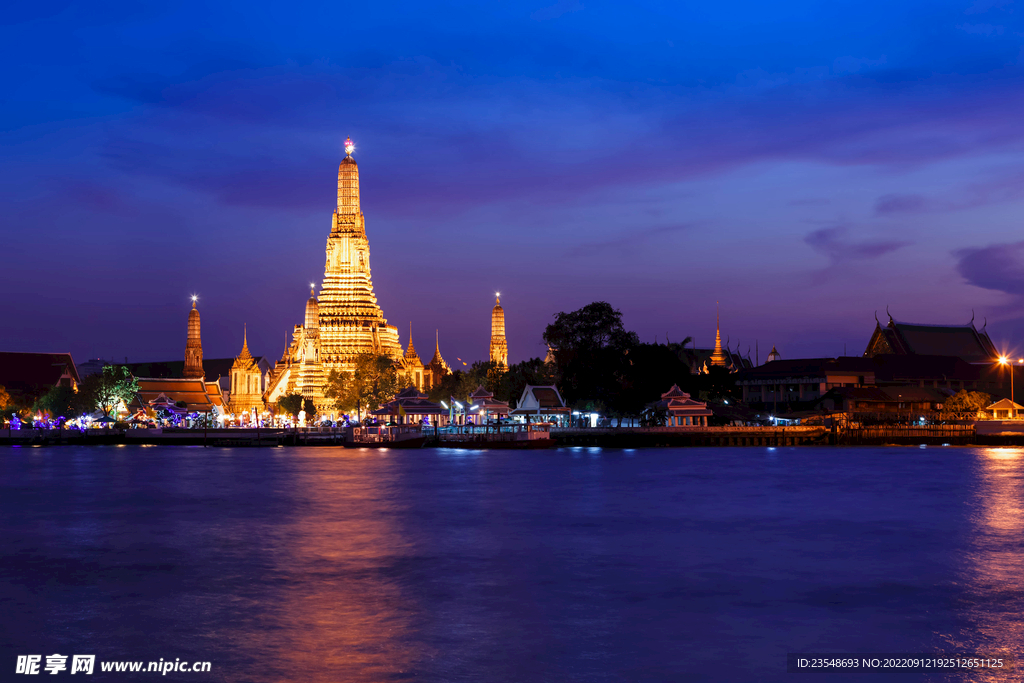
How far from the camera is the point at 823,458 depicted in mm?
65938

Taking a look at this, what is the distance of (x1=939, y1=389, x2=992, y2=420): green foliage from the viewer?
94.1 meters

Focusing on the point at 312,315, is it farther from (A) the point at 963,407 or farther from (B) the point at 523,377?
(A) the point at 963,407

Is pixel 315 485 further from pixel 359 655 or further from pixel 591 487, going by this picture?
pixel 359 655

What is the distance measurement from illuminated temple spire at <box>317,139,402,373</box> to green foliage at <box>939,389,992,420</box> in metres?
57.0

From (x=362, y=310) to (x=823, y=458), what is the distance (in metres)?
59.6

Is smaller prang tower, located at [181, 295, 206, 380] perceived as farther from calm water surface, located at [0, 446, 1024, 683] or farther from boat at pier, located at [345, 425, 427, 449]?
calm water surface, located at [0, 446, 1024, 683]

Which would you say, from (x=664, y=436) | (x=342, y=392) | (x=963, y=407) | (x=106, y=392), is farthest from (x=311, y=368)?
(x=963, y=407)

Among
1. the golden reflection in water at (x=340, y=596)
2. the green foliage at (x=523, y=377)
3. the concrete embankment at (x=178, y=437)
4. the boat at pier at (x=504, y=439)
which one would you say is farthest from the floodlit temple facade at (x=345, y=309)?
the golden reflection in water at (x=340, y=596)

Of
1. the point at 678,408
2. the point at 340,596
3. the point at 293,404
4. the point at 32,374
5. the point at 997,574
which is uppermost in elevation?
the point at 32,374

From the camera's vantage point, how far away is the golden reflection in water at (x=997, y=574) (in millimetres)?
16250

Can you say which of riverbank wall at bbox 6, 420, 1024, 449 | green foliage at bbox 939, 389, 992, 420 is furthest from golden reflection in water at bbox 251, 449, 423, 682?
green foliage at bbox 939, 389, 992, 420

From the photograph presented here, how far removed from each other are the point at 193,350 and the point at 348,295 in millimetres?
54659

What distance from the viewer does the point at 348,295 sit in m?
112

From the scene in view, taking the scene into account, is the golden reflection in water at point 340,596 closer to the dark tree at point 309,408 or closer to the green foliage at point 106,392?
the green foliage at point 106,392
